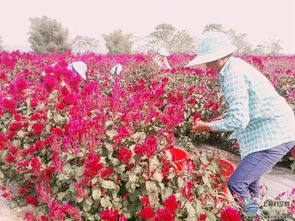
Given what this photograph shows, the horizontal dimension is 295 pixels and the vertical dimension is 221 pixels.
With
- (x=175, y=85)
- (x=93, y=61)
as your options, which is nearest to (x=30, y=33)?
(x=93, y=61)

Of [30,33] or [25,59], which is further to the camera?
[30,33]

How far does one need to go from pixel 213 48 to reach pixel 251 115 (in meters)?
0.54

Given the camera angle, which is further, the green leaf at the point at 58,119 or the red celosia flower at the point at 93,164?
the green leaf at the point at 58,119

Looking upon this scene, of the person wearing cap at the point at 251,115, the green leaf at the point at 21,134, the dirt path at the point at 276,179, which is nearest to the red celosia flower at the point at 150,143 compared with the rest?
the person wearing cap at the point at 251,115

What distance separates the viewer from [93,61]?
327 inches

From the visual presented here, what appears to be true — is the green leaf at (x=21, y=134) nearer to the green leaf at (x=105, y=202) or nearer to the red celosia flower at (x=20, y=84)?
the red celosia flower at (x=20, y=84)

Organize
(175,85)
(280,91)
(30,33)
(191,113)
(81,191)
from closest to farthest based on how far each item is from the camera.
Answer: (81,191)
(191,113)
(175,85)
(280,91)
(30,33)

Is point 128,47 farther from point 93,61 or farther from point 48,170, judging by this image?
point 48,170

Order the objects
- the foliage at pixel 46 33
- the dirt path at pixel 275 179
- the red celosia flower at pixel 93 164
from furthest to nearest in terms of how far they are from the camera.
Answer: the foliage at pixel 46 33 < the dirt path at pixel 275 179 < the red celosia flower at pixel 93 164

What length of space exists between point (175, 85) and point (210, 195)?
3.71m

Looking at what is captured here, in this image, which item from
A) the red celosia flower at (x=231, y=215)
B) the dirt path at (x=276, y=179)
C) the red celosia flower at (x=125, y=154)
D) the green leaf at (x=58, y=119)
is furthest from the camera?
the dirt path at (x=276, y=179)

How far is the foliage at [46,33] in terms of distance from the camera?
30.6 m

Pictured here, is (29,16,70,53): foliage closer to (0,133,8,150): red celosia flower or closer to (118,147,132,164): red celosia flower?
(0,133,8,150): red celosia flower

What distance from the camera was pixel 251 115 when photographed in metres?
2.67
